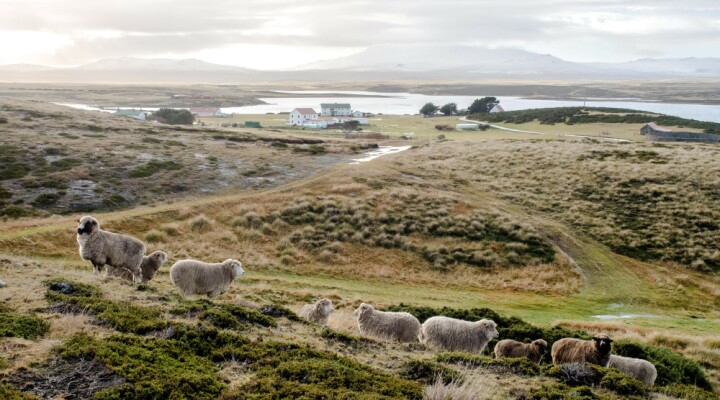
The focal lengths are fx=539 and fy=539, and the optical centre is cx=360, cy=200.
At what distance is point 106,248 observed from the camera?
58.8 feet

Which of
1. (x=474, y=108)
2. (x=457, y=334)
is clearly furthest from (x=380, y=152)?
(x=474, y=108)

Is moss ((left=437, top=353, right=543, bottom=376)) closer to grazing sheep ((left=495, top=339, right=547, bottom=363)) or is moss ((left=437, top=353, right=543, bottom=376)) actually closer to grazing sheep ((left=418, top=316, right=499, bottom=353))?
grazing sheep ((left=418, top=316, right=499, bottom=353))

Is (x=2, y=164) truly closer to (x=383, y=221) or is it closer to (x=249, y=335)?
(x=383, y=221)

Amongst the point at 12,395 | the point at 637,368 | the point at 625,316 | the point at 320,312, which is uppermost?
the point at 12,395

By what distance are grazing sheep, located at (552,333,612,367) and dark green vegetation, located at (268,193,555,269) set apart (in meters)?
18.5

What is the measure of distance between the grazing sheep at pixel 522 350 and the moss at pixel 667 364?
2.99m

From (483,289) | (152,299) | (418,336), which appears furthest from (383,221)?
(152,299)

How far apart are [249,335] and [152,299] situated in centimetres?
362

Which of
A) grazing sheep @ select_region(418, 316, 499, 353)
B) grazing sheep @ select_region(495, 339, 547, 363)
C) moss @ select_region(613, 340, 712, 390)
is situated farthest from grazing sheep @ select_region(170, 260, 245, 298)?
moss @ select_region(613, 340, 712, 390)

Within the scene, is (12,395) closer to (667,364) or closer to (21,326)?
(21,326)

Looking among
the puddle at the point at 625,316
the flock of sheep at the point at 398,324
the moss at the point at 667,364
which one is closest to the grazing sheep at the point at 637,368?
the flock of sheep at the point at 398,324

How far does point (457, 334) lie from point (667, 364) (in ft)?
20.8

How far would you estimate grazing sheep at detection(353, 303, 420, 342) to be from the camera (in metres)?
15.0

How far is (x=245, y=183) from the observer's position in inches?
1839
